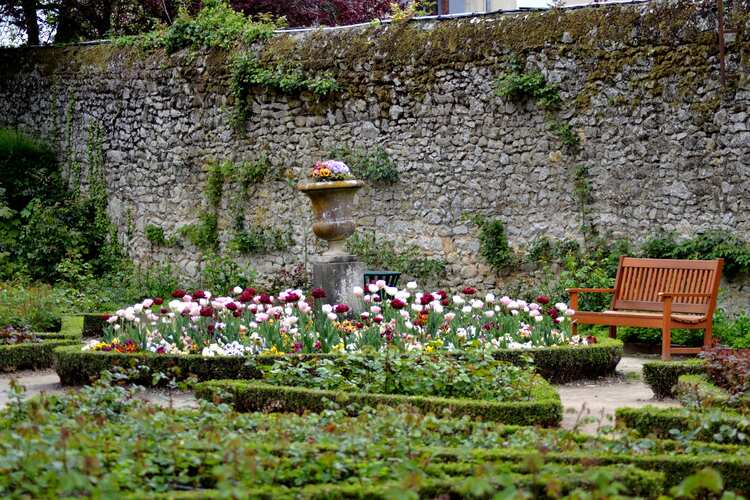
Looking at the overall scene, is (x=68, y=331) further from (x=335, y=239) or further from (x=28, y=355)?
(x=335, y=239)

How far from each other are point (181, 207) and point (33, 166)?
2872 millimetres

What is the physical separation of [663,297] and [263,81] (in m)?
6.49

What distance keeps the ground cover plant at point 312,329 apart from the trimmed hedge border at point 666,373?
103 centimetres

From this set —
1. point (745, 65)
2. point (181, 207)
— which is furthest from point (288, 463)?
point (181, 207)

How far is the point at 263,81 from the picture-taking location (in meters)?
14.1

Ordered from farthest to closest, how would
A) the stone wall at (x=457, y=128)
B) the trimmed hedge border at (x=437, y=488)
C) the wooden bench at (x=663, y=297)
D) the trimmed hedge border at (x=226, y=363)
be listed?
the stone wall at (x=457, y=128), the wooden bench at (x=663, y=297), the trimmed hedge border at (x=226, y=363), the trimmed hedge border at (x=437, y=488)

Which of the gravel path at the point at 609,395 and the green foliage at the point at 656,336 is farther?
the green foliage at the point at 656,336

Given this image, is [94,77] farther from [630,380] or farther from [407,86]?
[630,380]

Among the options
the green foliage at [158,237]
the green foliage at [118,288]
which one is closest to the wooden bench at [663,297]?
the green foliage at [118,288]

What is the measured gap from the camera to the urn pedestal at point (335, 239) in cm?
1037

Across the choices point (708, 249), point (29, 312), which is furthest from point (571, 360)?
point (29, 312)

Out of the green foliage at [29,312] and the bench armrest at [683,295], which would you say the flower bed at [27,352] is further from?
the bench armrest at [683,295]

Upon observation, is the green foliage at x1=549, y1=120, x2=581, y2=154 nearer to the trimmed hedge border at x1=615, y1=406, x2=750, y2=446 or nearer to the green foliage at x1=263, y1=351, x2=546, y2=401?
the green foliage at x1=263, y1=351, x2=546, y2=401

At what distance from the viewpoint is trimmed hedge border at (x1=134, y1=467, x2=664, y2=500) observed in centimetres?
384
